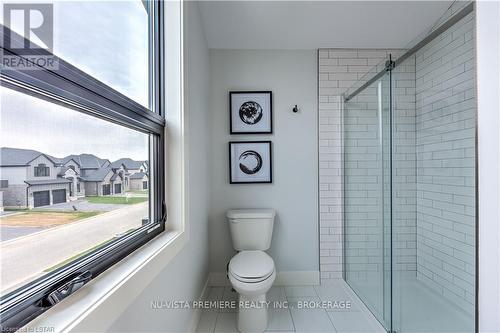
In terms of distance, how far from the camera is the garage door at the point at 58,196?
0.61 meters

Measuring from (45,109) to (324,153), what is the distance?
85.1 inches

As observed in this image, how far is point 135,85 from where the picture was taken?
3.41 feet

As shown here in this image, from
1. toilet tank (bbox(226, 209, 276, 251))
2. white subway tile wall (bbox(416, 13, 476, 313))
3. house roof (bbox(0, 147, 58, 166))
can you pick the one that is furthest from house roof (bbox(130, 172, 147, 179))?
white subway tile wall (bbox(416, 13, 476, 313))

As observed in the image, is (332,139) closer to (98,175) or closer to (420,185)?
(420,185)

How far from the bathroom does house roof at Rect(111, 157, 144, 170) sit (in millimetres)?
150

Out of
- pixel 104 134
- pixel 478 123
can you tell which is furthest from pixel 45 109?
pixel 478 123

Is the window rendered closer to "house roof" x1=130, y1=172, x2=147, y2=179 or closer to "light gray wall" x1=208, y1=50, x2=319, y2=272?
"house roof" x1=130, y1=172, x2=147, y2=179

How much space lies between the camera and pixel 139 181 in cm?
107

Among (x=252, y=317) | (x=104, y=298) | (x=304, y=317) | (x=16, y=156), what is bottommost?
(x=304, y=317)

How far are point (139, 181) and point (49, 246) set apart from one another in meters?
0.50

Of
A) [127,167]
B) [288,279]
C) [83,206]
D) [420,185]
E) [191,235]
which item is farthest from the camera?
[288,279]

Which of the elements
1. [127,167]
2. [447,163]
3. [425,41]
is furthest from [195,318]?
[425,41]

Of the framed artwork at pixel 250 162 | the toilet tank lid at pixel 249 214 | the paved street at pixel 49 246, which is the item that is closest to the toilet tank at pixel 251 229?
the toilet tank lid at pixel 249 214

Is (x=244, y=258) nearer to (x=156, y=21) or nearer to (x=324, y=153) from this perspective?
(x=324, y=153)
